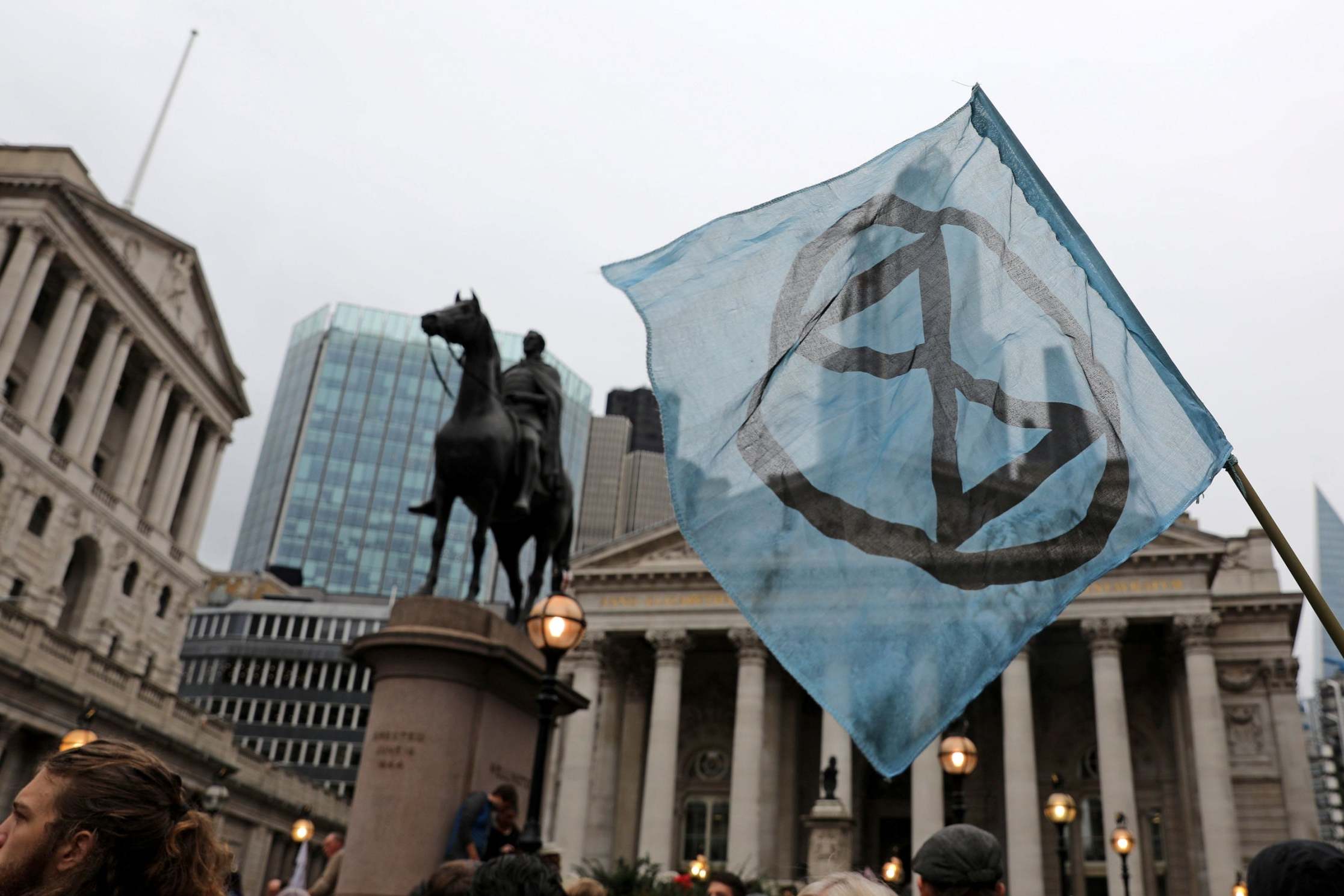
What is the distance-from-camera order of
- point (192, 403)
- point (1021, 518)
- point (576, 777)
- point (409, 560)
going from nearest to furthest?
point (1021, 518)
point (576, 777)
point (192, 403)
point (409, 560)

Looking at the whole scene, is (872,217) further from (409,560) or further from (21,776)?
(409,560)

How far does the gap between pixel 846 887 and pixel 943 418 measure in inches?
115

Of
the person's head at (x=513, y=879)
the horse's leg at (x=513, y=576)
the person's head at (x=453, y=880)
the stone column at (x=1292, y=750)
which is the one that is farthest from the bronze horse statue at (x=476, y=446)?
the stone column at (x=1292, y=750)

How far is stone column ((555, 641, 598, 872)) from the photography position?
1940 inches

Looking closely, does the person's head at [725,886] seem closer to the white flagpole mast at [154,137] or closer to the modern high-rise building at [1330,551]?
the white flagpole mast at [154,137]

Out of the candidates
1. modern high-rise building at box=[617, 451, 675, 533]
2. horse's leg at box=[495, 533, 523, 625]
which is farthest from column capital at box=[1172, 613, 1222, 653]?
modern high-rise building at box=[617, 451, 675, 533]

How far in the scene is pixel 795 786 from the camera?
5384cm

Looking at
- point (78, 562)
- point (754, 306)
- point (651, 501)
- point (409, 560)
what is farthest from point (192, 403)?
point (651, 501)

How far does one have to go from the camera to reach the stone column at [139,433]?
53594 mm

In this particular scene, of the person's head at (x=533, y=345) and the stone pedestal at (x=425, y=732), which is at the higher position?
the person's head at (x=533, y=345)

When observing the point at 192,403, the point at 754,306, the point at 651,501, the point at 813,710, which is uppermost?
the point at 651,501

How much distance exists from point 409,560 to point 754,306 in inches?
5383

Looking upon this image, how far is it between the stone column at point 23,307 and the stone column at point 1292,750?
56178 millimetres

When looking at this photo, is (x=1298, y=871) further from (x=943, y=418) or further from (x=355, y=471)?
(x=355, y=471)
